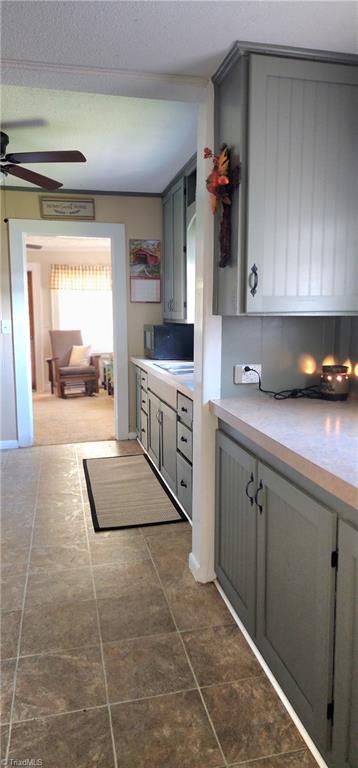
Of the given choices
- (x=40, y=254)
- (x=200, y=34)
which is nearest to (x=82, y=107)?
(x=200, y=34)

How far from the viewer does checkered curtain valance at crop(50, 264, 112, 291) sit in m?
8.08

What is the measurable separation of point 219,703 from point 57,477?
2533mm

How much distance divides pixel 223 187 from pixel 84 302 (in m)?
6.63

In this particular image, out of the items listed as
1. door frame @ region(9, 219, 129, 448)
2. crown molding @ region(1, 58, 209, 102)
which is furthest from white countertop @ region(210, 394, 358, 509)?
door frame @ region(9, 219, 129, 448)

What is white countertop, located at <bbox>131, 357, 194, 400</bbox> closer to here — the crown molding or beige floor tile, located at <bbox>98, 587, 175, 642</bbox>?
beige floor tile, located at <bbox>98, 587, 175, 642</bbox>

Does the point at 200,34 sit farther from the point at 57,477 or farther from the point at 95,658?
the point at 57,477

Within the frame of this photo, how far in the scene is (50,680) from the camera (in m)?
1.81

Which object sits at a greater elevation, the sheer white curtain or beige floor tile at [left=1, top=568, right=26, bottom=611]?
the sheer white curtain

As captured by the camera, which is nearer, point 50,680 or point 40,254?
point 50,680

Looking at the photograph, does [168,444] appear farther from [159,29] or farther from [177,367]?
[159,29]

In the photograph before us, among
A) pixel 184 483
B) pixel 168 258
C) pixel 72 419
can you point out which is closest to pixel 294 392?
pixel 184 483

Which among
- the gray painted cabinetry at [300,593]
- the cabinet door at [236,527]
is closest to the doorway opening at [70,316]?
the cabinet door at [236,527]

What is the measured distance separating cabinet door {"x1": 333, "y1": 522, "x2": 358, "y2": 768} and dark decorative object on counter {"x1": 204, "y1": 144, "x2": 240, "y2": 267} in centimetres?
120

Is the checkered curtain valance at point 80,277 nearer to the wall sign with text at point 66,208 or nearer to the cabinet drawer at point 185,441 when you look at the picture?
the wall sign with text at point 66,208
